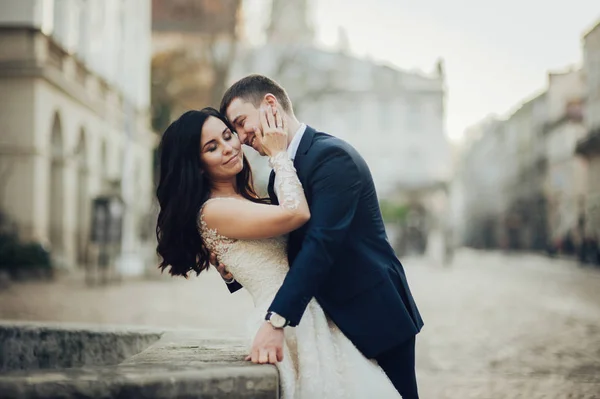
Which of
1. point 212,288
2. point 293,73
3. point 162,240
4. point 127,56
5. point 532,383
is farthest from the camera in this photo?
point 293,73

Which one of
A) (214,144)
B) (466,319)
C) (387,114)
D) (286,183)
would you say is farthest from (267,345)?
(387,114)

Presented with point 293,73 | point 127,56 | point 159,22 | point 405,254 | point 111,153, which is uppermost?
point 159,22

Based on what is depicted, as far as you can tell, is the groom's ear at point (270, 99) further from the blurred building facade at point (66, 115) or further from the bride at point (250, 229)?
the blurred building facade at point (66, 115)

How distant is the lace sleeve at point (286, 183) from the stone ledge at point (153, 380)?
60 cm

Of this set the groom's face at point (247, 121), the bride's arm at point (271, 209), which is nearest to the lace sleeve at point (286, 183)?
the bride's arm at point (271, 209)

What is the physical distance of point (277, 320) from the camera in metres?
2.94

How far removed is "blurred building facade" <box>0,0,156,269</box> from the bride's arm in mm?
19797

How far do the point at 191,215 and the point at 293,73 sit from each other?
187 ft

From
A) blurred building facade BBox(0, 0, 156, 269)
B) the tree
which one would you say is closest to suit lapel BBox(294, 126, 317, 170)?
blurred building facade BBox(0, 0, 156, 269)

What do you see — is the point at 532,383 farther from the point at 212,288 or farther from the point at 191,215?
the point at 212,288

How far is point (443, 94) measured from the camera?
65938 millimetres

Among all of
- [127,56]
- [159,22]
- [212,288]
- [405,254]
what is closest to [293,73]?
[159,22]

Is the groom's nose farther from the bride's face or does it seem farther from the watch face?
the watch face

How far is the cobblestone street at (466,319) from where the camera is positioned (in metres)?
7.33
